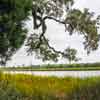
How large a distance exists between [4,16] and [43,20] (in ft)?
25.2

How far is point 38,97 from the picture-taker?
1192 cm

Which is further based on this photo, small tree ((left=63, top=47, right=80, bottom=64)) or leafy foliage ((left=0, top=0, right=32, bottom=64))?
small tree ((left=63, top=47, right=80, bottom=64))

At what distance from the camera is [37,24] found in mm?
32688

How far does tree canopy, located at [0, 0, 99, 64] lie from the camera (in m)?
26.1

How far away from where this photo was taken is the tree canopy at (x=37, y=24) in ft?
85.6

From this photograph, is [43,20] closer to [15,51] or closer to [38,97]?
[15,51]

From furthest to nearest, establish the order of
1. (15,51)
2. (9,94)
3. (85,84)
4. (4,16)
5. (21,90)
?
(15,51), (4,16), (85,84), (21,90), (9,94)

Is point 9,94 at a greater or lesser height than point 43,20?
lesser

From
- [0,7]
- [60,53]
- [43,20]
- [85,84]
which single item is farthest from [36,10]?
[85,84]

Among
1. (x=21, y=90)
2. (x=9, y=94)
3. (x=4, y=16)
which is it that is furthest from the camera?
(x=4, y=16)

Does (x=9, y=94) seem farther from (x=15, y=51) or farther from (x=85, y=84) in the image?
(x=15, y=51)

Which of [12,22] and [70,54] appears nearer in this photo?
[12,22]

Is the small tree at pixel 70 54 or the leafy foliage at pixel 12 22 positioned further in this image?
the small tree at pixel 70 54

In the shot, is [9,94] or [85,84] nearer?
[9,94]
